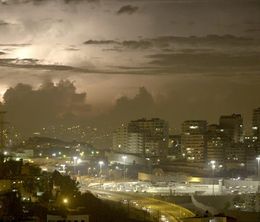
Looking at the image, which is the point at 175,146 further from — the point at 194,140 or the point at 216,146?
the point at 216,146

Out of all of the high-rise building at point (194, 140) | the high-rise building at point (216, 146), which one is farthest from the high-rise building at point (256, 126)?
the high-rise building at point (194, 140)

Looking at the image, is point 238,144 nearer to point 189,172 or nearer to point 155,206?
point 189,172

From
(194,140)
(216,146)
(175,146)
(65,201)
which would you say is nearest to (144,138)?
(175,146)

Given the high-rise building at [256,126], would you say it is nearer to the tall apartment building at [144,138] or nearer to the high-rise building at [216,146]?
the high-rise building at [216,146]

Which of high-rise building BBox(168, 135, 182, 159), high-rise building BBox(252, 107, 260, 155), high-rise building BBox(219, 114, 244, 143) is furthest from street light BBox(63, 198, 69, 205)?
high-rise building BBox(252, 107, 260, 155)

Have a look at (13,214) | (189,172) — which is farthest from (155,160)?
(13,214)

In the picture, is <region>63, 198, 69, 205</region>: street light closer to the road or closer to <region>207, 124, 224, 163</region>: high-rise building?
the road
